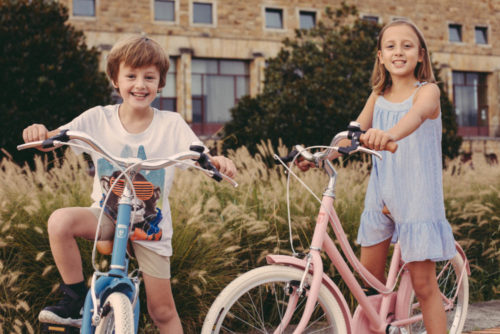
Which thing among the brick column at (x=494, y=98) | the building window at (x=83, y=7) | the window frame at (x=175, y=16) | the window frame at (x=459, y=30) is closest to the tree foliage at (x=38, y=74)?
the building window at (x=83, y=7)

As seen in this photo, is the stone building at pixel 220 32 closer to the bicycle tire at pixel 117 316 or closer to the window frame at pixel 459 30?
the window frame at pixel 459 30

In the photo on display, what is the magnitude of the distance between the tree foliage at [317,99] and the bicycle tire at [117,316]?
8741 mm

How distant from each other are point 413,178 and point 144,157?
4.59 feet

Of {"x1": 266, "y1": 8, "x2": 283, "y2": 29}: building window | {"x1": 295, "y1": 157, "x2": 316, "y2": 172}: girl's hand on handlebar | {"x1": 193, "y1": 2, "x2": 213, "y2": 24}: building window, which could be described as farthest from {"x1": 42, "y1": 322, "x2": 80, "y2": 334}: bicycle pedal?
{"x1": 266, "y1": 8, "x2": 283, "y2": 29}: building window

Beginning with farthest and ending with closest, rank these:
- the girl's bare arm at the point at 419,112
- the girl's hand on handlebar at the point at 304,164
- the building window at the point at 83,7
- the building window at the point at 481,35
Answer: the building window at the point at 481,35, the building window at the point at 83,7, the girl's hand on handlebar at the point at 304,164, the girl's bare arm at the point at 419,112

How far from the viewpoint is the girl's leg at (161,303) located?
2.79 m

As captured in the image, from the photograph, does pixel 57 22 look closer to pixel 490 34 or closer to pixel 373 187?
pixel 373 187

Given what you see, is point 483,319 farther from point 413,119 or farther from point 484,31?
point 484,31

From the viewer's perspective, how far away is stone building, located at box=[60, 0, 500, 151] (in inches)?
992

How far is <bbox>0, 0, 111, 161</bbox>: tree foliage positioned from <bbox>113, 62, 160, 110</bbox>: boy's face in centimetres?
853

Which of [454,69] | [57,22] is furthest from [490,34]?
[57,22]

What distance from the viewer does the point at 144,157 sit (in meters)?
2.78

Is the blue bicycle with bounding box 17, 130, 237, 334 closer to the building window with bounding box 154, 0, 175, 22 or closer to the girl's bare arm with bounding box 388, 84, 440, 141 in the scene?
the girl's bare arm with bounding box 388, 84, 440, 141

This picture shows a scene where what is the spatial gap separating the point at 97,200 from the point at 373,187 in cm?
150
